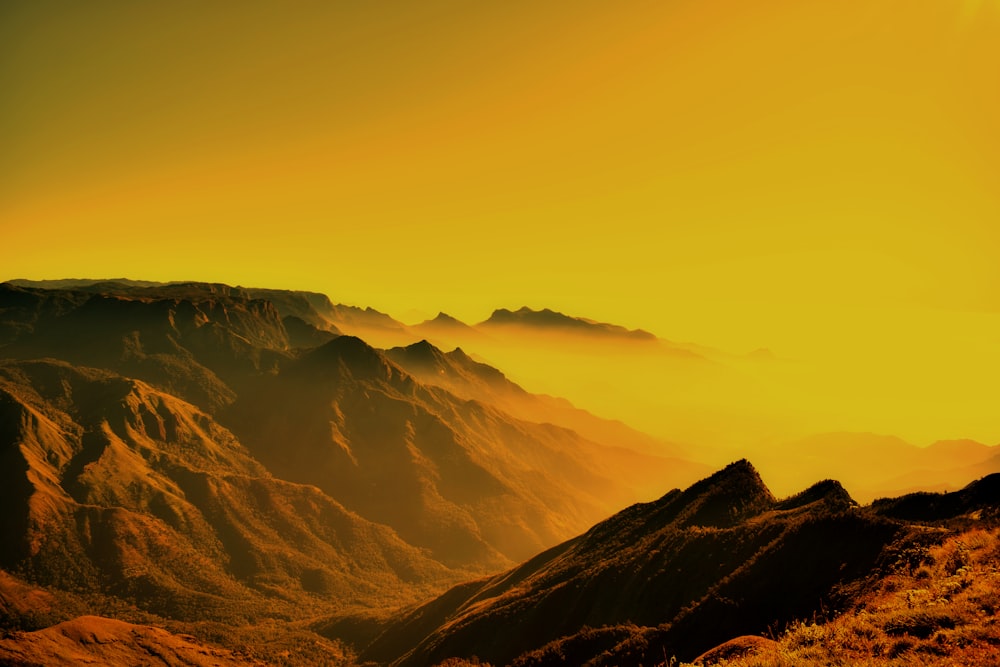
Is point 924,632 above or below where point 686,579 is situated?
above

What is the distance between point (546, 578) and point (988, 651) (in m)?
109

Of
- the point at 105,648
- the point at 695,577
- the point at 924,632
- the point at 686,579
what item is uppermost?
the point at 924,632

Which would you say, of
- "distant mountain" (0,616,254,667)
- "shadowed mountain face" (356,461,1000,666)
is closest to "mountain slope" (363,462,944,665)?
"shadowed mountain face" (356,461,1000,666)

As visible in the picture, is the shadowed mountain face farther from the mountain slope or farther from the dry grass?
the dry grass

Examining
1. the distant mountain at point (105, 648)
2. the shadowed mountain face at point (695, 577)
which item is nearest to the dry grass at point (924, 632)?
the shadowed mountain face at point (695, 577)

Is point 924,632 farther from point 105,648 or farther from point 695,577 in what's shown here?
point 105,648

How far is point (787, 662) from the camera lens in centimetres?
2389

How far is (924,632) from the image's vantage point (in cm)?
2458

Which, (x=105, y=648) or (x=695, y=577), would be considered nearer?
(x=695, y=577)

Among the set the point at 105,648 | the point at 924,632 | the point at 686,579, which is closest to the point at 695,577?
the point at 686,579

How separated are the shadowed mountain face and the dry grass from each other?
1936 cm

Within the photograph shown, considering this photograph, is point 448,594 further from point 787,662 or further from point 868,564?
point 787,662

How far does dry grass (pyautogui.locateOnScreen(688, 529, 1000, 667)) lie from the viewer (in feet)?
73.5

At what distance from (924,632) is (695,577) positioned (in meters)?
55.4
